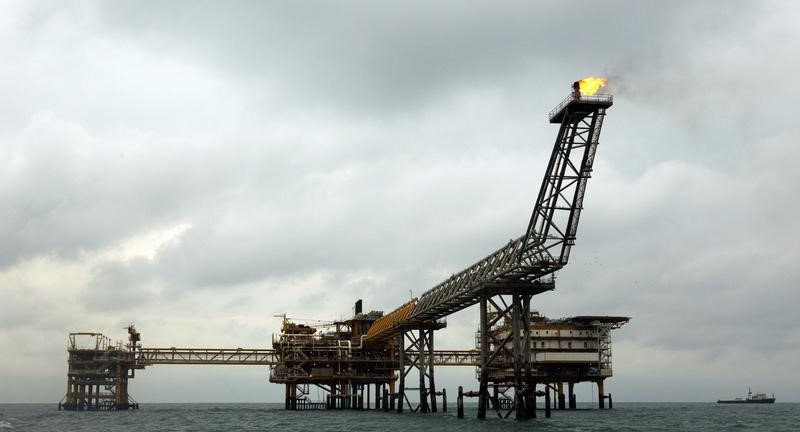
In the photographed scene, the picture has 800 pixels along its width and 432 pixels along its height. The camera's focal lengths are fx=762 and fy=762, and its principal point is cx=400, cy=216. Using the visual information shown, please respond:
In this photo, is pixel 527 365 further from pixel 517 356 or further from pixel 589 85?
pixel 589 85

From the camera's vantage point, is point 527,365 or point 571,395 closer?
point 527,365

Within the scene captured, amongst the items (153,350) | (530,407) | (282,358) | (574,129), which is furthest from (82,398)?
→ (574,129)

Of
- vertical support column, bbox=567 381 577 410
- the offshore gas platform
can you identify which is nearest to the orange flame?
the offshore gas platform

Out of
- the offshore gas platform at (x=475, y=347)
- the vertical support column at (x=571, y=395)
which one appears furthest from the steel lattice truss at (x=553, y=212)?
the vertical support column at (x=571, y=395)

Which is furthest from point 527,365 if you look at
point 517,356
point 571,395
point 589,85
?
point 571,395

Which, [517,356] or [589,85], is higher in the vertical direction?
[589,85]

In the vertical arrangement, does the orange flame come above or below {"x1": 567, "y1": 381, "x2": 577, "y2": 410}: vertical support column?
above

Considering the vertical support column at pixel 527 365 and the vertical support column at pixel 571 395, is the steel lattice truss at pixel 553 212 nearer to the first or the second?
the vertical support column at pixel 527 365

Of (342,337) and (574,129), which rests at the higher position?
(574,129)

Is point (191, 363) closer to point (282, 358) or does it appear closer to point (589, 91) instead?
point (282, 358)

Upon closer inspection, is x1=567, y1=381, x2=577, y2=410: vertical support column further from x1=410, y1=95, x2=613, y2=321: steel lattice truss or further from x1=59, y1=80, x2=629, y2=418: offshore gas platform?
x1=410, y1=95, x2=613, y2=321: steel lattice truss

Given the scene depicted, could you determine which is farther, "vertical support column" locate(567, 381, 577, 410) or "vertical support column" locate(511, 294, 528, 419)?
"vertical support column" locate(567, 381, 577, 410)

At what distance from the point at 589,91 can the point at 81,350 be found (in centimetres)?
9500

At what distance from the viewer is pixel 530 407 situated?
6056 centimetres
